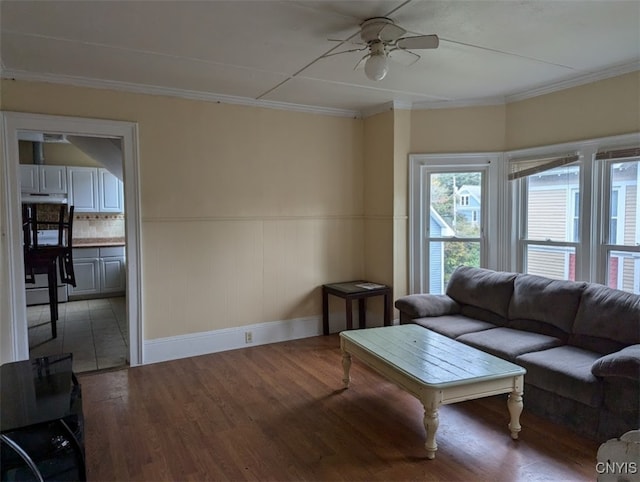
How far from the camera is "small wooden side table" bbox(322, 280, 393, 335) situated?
15.0 feet

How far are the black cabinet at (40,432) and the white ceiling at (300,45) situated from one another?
204 cm

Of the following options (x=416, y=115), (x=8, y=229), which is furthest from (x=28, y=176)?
(x=416, y=115)

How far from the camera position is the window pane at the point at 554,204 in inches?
154

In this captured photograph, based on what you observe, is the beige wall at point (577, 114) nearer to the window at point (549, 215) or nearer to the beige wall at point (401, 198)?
the window at point (549, 215)

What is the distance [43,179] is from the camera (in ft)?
22.5

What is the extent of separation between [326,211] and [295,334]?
1427mm

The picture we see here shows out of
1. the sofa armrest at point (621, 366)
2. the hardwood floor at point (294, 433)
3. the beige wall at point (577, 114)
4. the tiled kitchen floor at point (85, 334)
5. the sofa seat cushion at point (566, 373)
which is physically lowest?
the hardwood floor at point (294, 433)

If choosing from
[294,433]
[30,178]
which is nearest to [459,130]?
[294,433]

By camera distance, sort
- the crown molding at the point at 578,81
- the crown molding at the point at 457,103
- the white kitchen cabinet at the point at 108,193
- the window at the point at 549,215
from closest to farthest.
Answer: the crown molding at the point at 578,81 < the window at the point at 549,215 < the crown molding at the point at 457,103 < the white kitchen cabinet at the point at 108,193

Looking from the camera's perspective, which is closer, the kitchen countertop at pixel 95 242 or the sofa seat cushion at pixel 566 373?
the sofa seat cushion at pixel 566 373

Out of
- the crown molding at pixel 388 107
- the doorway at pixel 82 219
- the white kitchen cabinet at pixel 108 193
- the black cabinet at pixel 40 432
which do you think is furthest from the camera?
the white kitchen cabinet at pixel 108 193

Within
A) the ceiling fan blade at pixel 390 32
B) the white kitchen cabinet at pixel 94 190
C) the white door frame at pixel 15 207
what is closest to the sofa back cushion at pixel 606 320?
the ceiling fan blade at pixel 390 32

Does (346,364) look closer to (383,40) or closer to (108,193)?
(383,40)

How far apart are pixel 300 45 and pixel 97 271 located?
564 centimetres
